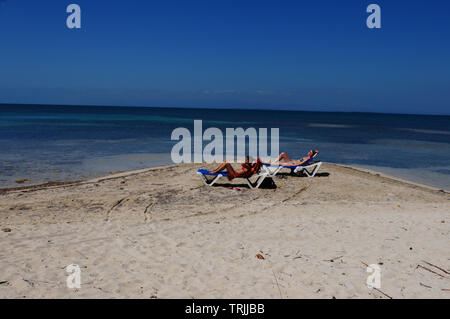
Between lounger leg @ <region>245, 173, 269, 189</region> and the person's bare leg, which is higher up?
the person's bare leg

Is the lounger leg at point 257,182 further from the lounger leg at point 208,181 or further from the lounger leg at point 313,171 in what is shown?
the lounger leg at point 313,171

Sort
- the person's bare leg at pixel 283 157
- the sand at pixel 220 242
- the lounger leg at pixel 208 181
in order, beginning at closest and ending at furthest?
the sand at pixel 220 242 → the lounger leg at pixel 208 181 → the person's bare leg at pixel 283 157

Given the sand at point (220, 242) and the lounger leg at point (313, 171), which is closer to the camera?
the sand at point (220, 242)

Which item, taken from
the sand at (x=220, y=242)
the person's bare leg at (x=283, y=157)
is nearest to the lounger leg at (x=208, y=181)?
the sand at (x=220, y=242)

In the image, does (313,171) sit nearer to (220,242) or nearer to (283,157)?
(283,157)

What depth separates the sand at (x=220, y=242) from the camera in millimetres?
4453

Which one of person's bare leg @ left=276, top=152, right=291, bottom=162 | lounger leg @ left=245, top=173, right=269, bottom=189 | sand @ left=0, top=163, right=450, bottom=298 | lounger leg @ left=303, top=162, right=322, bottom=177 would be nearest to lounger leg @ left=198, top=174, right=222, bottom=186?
sand @ left=0, top=163, right=450, bottom=298

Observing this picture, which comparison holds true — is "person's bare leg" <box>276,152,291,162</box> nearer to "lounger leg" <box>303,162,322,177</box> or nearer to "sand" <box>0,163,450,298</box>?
"lounger leg" <box>303,162,322,177</box>

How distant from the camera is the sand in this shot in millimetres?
4453

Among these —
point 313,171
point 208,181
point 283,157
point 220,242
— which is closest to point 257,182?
point 208,181

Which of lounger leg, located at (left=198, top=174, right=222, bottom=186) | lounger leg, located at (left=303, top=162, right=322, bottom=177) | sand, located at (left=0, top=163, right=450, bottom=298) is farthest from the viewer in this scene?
lounger leg, located at (left=303, top=162, right=322, bottom=177)

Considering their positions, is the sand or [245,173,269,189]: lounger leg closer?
the sand

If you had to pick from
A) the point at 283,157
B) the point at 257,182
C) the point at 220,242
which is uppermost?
the point at 283,157

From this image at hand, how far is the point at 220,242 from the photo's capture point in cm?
612
